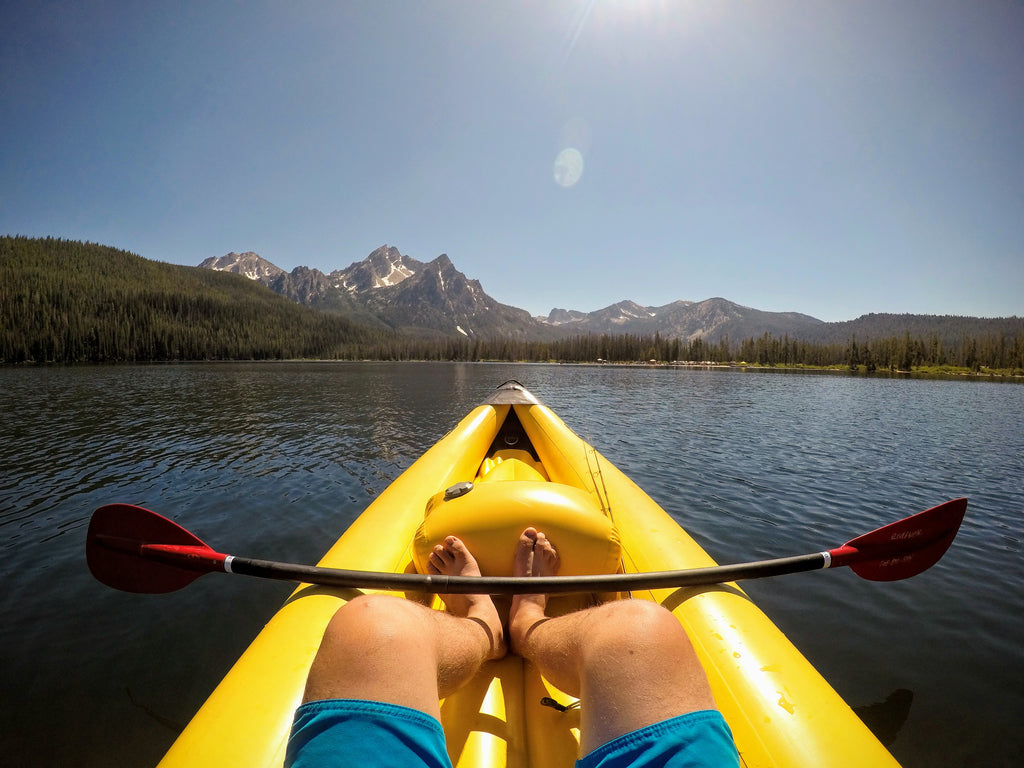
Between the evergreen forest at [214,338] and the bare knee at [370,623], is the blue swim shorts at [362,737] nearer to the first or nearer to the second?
the bare knee at [370,623]

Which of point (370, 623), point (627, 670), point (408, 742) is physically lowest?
point (408, 742)

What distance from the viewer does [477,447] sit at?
6.52 meters

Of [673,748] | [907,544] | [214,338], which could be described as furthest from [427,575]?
[214,338]

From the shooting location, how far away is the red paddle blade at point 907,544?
3.01 metres

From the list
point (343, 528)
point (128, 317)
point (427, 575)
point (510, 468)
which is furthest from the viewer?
point (128, 317)

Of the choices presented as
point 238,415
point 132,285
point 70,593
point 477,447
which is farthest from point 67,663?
→ point 132,285

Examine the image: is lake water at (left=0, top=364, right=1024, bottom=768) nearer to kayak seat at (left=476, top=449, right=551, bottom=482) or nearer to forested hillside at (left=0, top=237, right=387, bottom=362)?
kayak seat at (left=476, top=449, right=551, bottom=482)

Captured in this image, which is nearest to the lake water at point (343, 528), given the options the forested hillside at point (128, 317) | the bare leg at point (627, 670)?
the bare leg at point (627, 670)

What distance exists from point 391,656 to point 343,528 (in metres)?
6.27

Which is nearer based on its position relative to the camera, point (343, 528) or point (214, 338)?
point (343, 528)

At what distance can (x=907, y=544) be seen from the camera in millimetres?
3105

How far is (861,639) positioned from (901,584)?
6.11 ft

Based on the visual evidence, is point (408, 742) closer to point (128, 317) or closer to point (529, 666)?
point (529, 666)

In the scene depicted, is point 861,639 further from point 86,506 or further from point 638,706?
point 86,506
